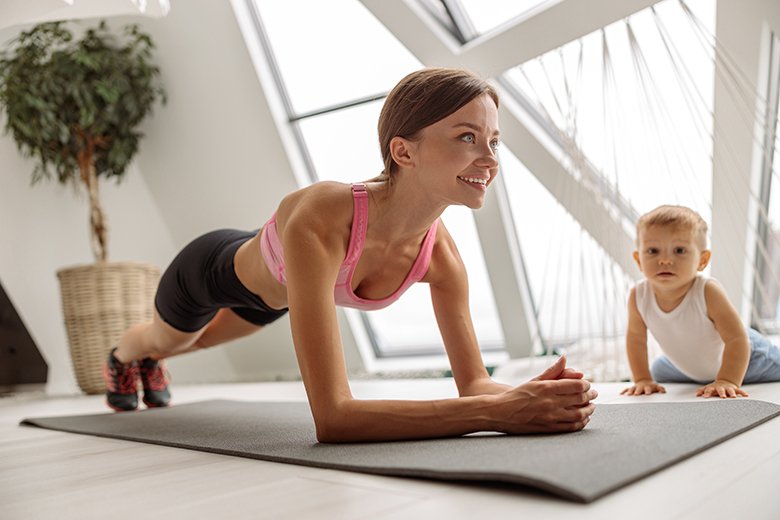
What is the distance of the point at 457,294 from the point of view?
5.69ft

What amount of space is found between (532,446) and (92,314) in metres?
3.33

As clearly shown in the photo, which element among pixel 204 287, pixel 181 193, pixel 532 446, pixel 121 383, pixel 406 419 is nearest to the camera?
pixel 532 446

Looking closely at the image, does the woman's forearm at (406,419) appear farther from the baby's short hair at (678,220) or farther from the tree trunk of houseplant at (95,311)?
the tree trunk of houseplant at (95,311)

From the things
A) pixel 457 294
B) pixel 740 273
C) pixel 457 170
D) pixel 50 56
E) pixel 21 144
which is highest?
pixel 50 56

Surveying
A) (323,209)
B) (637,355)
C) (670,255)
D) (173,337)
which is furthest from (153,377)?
(670,255)

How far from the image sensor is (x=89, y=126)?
161 inches

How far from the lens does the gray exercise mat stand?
0.97 m

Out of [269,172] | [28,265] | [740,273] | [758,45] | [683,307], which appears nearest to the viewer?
[683,307]

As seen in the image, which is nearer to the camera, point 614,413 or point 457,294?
point 614,413

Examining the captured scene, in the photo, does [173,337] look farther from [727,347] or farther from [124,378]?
[727,347]

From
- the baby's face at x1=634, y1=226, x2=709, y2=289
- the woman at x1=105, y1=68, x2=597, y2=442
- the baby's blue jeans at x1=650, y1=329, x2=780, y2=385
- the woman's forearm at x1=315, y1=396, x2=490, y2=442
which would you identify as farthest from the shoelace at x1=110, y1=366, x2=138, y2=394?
the baby's blue jeans at x1=650, y1=329, x2=780, y2=385

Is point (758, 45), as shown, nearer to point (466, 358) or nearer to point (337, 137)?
point (466, 358)

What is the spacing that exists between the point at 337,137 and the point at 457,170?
269 centimetres

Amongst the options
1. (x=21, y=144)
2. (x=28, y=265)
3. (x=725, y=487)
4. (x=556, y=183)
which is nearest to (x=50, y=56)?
(x=21, y=144)
